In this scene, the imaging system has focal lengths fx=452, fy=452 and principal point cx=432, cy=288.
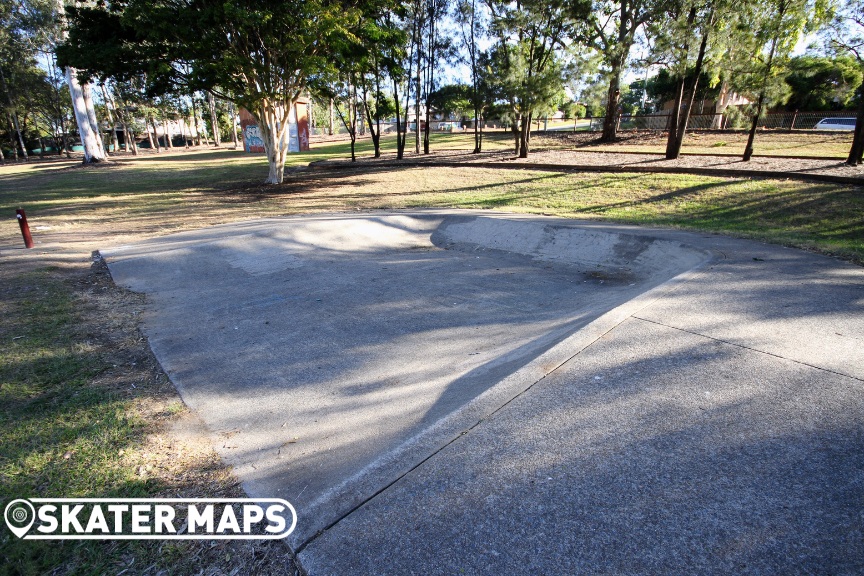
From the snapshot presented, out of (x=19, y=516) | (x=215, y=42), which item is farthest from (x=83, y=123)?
(x=19, y=516)

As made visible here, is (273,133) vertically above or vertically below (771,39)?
below

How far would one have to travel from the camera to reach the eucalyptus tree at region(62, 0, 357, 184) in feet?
48.1

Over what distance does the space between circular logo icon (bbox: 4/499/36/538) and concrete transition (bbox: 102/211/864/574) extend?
112 cm

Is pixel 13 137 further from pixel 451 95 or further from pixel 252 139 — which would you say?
pixel 451 95

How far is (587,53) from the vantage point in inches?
768

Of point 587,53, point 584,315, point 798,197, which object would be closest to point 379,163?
point 587,53

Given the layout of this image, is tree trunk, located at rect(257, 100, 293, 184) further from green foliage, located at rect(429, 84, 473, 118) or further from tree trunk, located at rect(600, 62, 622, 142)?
tree trunk, located at rect(600, 62, 622, 142)

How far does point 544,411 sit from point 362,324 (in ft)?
10.8

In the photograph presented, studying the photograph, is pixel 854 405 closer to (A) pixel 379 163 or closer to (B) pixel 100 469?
(B) pixel 100 469

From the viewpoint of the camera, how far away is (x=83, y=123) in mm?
34688

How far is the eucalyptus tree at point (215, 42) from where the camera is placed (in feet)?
48.1

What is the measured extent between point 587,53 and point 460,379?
64.9 ft

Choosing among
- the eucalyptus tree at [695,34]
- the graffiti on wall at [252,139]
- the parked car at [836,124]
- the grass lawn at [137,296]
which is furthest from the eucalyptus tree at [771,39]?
the graffiti on wall at [252,139]

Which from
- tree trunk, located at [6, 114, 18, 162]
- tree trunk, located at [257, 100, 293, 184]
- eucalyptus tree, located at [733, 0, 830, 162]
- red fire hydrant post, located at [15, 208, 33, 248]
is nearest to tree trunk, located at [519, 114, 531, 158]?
eucalyptus tree, located at [733, 0, 830, 162]
